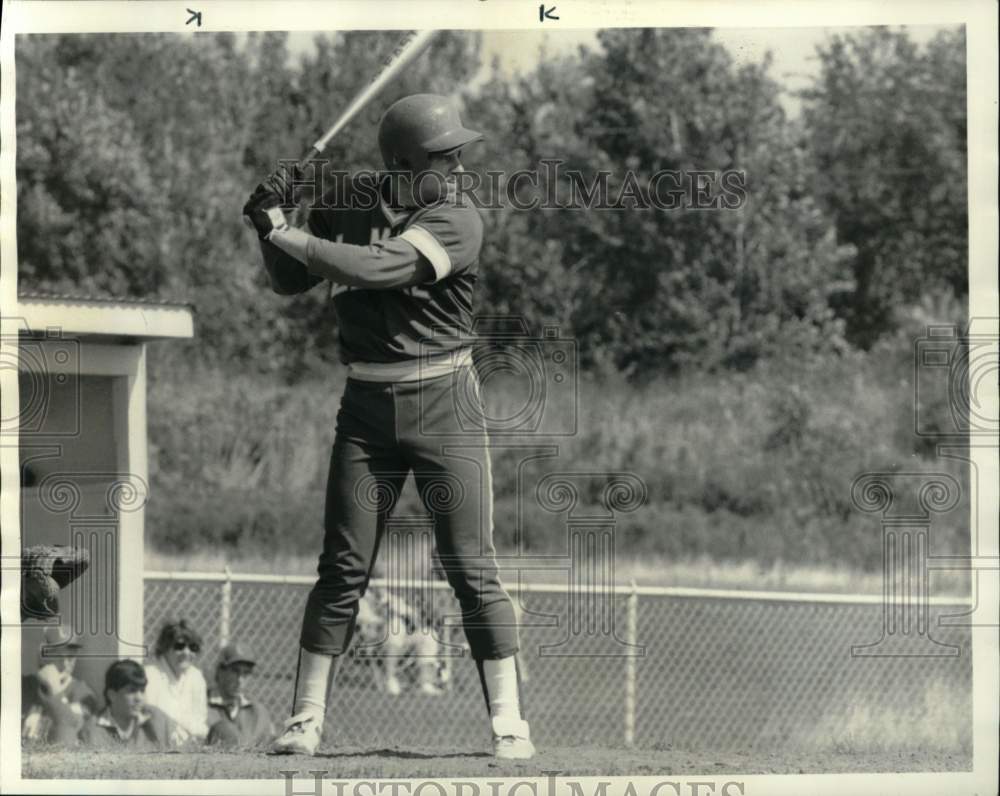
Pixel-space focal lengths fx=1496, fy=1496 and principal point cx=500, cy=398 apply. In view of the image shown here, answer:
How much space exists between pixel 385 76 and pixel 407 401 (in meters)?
1.05

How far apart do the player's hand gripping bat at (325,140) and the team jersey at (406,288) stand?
0.15m

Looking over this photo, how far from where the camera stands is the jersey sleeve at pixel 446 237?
4773 millimetres

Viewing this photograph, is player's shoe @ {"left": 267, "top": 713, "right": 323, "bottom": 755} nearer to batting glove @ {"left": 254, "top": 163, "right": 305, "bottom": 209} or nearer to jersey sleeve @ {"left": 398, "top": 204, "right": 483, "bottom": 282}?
jersey sleeve @ {"left": 398, "top": 204, "right": 483, "bottom": 282}

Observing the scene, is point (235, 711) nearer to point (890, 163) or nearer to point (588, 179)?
point (588, 179)

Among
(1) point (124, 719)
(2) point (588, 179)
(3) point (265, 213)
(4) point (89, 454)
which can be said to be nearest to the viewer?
(3) point (265, 213)

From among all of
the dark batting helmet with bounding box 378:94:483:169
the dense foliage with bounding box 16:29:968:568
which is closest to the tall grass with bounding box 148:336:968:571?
the dense foliage with bounding box 16:29:968:568

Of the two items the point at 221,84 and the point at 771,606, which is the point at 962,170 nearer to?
the point at 771,606

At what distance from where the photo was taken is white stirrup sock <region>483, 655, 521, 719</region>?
494 centimetres

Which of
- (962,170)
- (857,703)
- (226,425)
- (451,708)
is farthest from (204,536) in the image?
(962,170)

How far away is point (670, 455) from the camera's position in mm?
6777

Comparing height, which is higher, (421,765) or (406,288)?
(406,288)

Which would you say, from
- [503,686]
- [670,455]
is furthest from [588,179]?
[503,686]

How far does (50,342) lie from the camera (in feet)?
16.8

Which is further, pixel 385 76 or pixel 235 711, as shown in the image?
pixel 235 711
